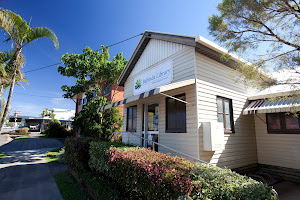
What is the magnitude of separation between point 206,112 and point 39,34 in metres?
6.42

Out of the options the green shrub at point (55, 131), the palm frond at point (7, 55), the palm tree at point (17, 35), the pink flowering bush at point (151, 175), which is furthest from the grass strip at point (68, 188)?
the green shrub at point (55, 131)

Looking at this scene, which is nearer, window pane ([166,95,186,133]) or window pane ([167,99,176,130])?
window pane ([166,95,186,133])

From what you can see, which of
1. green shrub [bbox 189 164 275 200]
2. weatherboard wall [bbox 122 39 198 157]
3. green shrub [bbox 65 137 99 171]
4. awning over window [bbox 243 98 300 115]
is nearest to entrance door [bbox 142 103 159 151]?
weatherboard wall [bbox 122 39 198 157]

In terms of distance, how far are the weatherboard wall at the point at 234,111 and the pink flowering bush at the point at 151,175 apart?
2571 millimetres

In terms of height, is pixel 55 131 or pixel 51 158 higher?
pixel 55 131

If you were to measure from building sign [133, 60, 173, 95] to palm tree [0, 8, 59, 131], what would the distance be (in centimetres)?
412

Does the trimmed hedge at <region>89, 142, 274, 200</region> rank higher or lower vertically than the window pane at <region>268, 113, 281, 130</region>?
lower

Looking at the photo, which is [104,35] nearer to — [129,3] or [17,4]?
[129,3]

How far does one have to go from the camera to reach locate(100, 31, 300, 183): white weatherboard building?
218 inches

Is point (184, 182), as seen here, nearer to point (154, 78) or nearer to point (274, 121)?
point (154, 78)

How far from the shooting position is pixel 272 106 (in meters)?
6.21

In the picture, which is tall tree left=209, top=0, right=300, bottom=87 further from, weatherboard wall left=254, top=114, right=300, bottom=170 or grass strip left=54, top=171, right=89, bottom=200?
grass strip left=54, top=171, right=89, bottom=200

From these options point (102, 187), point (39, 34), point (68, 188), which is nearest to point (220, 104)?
point (102, 187)

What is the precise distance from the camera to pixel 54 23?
11.3 m
